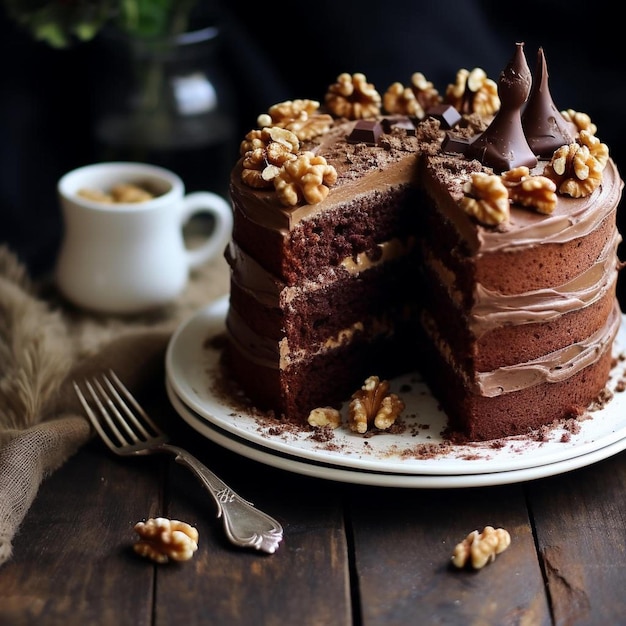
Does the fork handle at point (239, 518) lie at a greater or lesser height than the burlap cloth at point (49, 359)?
greater

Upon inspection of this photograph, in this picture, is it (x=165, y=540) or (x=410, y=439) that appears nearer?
(x=165, y=540)

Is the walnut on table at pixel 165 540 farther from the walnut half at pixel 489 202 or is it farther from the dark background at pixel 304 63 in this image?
the dark background at pixel 304 63

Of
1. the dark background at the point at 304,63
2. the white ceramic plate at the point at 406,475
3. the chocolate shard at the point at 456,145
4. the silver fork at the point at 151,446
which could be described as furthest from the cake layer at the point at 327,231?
the dark background at the point at 304,63

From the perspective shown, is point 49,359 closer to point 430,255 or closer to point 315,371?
point 315,371

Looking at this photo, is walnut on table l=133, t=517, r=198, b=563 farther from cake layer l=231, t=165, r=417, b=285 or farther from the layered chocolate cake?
cake layer l=231, t=165, r=417, b=285

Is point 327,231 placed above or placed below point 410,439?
above

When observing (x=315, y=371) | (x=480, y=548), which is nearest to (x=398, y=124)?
(x=315, y=371)
